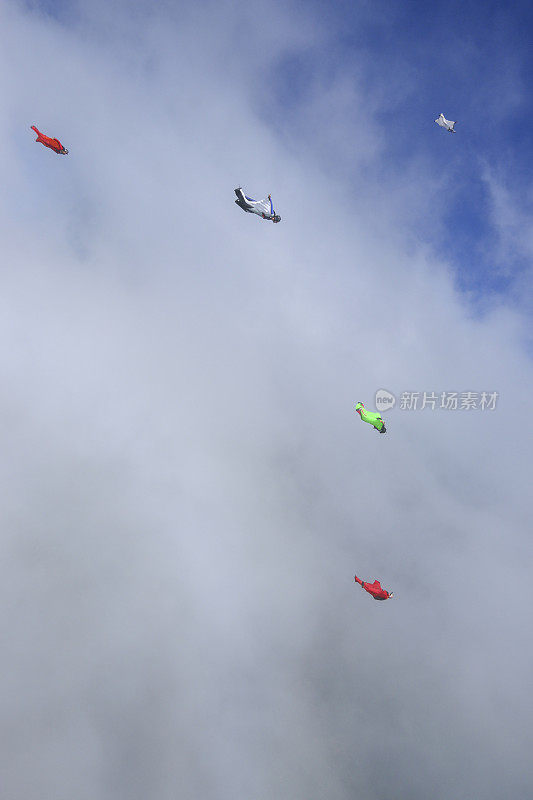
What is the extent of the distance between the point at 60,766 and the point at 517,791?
242 m

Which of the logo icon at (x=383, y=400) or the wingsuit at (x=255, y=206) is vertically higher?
the wingsuit at (x=255, y=206)

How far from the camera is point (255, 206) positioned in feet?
85.8

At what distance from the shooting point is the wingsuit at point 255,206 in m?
24.5

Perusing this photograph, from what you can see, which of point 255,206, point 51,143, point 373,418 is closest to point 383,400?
point 373,418

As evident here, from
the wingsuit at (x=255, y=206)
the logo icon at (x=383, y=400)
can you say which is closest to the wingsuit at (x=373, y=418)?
the logo icon at (x=383, y=400)

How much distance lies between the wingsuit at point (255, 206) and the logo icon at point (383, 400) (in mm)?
16457

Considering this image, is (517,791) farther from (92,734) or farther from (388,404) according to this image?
(388,404)

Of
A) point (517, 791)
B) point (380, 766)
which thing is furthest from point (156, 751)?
point (517, 791)

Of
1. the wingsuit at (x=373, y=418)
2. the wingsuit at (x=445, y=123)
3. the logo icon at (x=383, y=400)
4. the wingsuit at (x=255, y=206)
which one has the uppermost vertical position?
the wingsuit at (x=445, y=123)

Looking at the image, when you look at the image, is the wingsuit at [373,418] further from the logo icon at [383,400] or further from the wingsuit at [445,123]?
the wingsuit at [445,123]

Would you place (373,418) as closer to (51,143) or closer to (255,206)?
(255,206)

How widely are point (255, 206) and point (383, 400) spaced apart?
59.1ft

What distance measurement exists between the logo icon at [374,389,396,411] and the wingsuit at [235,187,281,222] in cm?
1646

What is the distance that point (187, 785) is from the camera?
7372 inches
